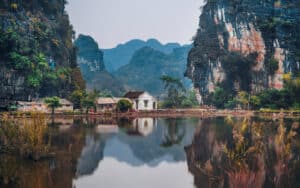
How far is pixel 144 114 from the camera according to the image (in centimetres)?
6844

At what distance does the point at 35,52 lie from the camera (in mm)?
77375

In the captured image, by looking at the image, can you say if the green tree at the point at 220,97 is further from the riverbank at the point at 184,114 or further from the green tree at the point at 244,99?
the riverbank at the point at 184,114

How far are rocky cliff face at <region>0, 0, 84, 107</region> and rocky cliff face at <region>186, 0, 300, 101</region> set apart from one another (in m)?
34.1

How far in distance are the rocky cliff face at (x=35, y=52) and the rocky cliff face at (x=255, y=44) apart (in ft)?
112

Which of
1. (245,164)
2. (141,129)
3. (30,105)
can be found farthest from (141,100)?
(245,164)

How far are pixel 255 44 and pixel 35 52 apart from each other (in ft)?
158

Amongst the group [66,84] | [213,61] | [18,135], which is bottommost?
[18,135]

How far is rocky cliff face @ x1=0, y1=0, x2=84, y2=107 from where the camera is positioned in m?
70.9

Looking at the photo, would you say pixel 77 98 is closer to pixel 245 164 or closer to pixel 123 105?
pixel 123 105

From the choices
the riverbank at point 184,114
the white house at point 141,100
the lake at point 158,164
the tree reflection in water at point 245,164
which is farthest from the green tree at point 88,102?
the tree reflection in water at point 245,164

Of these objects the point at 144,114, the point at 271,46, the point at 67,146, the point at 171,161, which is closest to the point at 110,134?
the point at 67,146

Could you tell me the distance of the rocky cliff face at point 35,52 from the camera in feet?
233

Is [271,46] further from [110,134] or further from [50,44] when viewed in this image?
[110,134]

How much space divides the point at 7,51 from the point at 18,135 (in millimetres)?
52492
